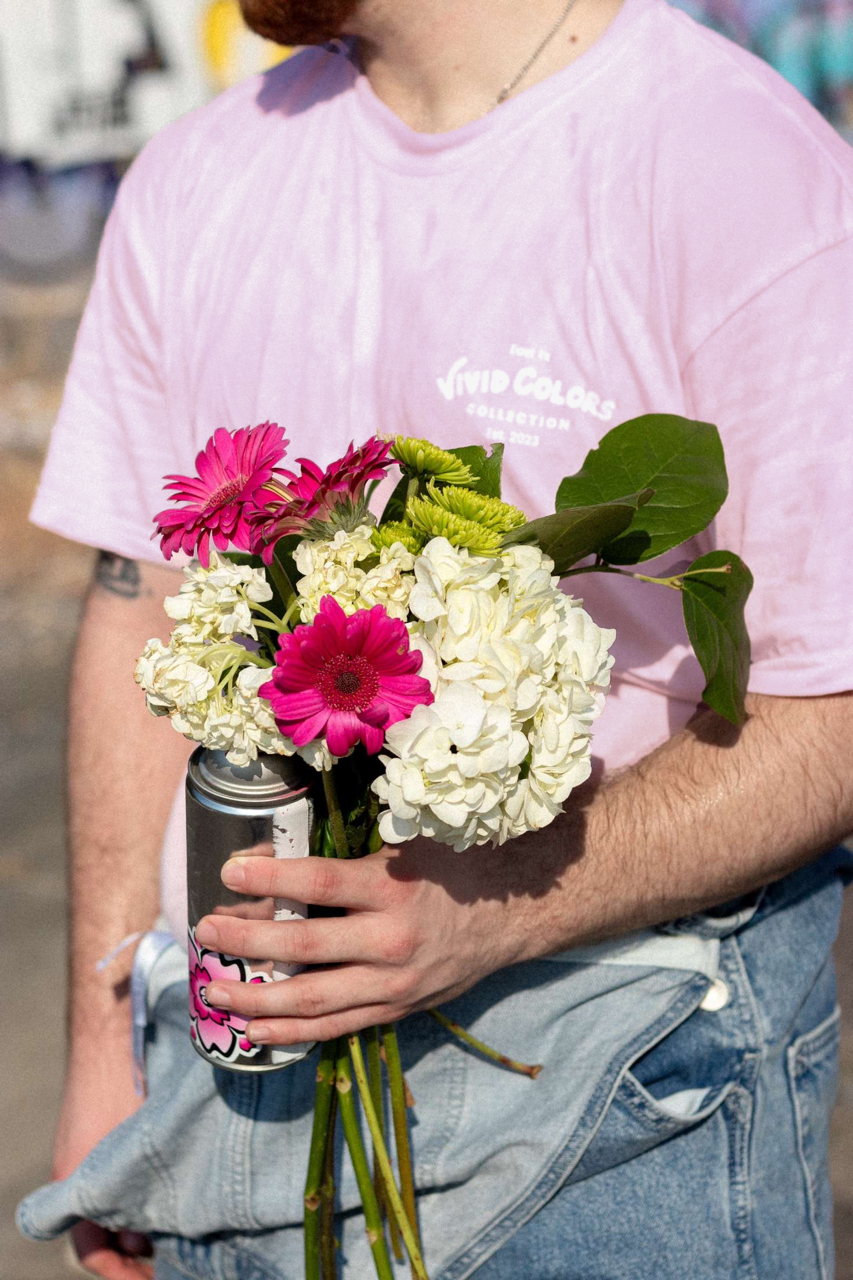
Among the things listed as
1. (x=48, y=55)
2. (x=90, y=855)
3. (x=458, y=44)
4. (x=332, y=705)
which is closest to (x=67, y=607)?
(x=48, y=55)

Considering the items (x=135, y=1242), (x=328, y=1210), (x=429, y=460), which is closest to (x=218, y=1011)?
(x=328, y=1210)

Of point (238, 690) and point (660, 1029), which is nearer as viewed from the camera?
point (238, 690)

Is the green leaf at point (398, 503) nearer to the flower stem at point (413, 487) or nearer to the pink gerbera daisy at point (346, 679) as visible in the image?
the flower stem at point (413, 487)

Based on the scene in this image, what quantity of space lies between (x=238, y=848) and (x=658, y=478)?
23.5 inches

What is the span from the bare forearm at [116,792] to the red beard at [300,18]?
0.82m

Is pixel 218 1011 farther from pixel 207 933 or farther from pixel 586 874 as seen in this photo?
pixel 586 874

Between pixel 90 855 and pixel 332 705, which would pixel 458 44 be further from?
pixel 90 855

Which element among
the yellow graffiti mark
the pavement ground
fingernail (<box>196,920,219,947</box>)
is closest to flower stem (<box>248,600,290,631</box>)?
fingernail (<box>196,920,219,947</box>)

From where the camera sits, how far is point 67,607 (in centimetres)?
620

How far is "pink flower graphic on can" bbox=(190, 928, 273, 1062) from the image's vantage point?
1471mm

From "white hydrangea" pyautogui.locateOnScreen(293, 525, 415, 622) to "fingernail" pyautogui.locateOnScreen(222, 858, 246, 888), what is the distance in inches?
11.2

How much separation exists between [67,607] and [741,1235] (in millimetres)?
5001

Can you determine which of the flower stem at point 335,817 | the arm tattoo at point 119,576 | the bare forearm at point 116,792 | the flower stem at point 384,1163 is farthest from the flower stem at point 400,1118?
the arm tattoo at point 119,576

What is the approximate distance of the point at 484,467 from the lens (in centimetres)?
144
